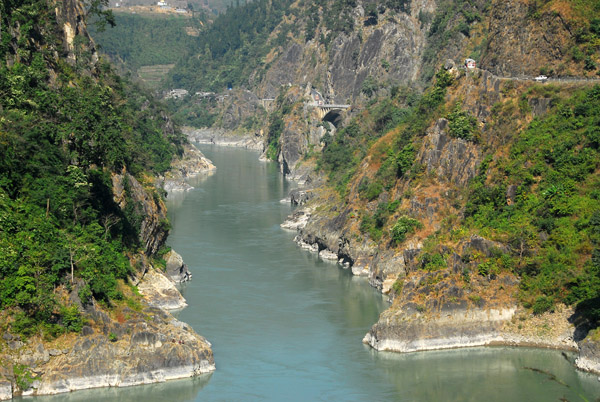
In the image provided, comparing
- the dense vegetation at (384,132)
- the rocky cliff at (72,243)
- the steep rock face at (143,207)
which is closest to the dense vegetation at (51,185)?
the rocky cliff at (72,243)

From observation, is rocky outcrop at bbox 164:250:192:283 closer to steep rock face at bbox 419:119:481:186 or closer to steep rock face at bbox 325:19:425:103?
steep rock face at bbox 419:119:481:186

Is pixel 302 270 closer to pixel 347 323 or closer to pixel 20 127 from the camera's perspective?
pixel 347 323

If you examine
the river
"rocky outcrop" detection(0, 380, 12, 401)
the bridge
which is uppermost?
the bridge

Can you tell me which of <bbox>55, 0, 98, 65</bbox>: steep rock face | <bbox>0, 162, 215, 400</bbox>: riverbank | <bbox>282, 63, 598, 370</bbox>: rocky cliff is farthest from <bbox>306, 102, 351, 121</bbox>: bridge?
<bbox>0, 162, 215, 400</bbox>: riverbank

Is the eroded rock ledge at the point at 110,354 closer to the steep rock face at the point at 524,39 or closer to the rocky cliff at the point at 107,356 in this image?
the rocky cliff at the point at 107,356

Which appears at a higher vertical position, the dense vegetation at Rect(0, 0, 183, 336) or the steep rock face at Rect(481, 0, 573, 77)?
the steep rock face at Rect(481, 0, 573, 77)

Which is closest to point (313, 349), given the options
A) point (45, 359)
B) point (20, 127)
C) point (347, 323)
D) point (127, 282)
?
point (347, 323)
